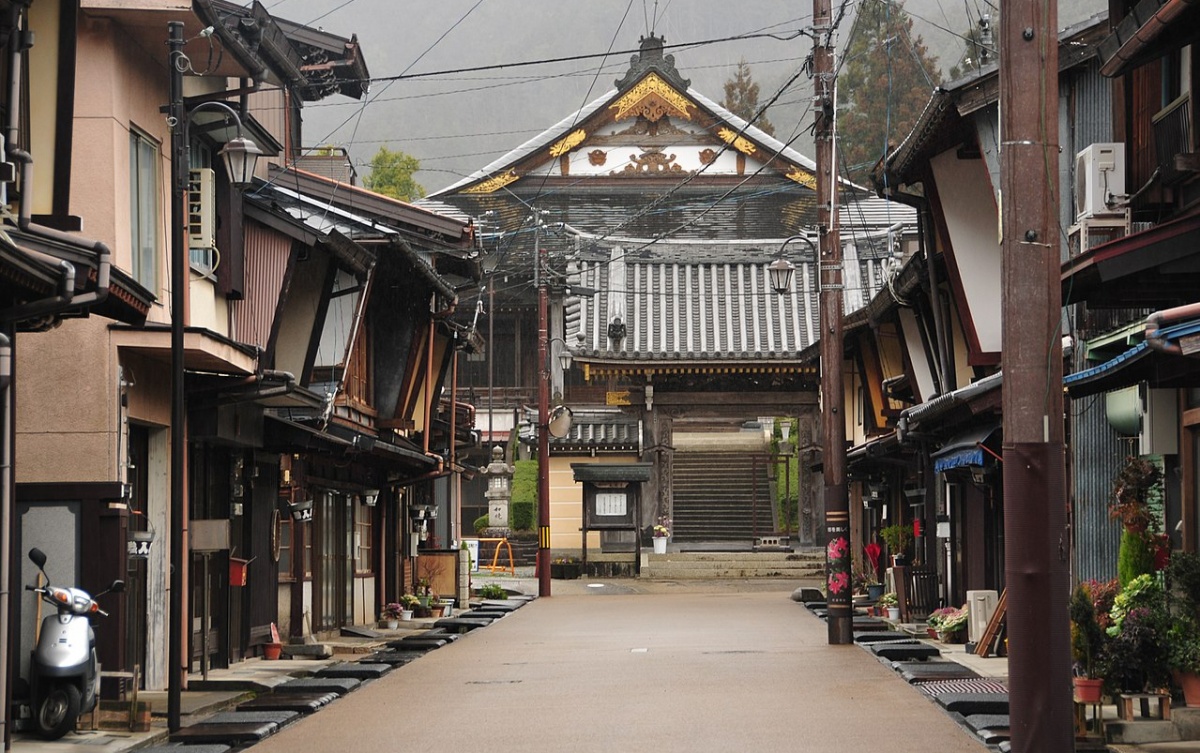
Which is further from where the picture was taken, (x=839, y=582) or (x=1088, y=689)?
(x=839, y=582)

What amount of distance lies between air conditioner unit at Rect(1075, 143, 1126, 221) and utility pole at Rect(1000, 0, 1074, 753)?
6.11m

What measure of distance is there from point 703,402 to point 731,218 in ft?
50.4

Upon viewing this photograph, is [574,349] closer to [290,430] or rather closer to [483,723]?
[290,430]

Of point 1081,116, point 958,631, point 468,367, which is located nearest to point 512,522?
point 468,367

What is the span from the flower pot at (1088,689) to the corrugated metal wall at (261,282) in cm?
1135

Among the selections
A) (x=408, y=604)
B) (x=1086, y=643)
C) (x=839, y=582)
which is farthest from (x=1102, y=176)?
(x=408, y=604)

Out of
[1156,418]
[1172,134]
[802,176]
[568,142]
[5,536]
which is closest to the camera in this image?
[5,536]

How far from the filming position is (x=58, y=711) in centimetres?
1286

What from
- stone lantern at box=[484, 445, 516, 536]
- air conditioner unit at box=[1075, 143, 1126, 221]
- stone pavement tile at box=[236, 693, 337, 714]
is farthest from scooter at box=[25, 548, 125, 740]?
stone lantern at box=[484, 445, 516, 536]

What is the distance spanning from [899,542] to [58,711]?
20115 millimetres

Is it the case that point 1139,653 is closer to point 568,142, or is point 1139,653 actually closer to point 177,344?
point 177,344

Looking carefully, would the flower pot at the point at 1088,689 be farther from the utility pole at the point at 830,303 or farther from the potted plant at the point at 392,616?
the potted plant at the point at 392,616

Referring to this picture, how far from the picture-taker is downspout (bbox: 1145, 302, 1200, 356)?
391 inches

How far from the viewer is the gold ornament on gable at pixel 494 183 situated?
5791 cm
